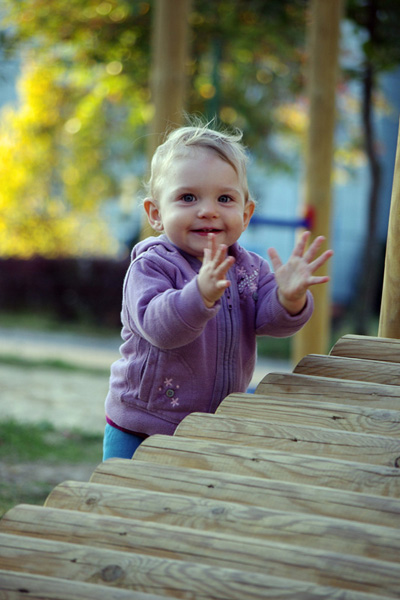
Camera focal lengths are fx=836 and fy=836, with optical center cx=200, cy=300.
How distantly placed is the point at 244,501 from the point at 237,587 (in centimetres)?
31

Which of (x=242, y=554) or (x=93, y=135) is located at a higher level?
(x=93, y=135)

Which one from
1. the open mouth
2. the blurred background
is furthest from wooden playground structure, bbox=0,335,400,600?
the blurred background

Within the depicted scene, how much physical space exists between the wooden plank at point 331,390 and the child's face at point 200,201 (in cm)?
44

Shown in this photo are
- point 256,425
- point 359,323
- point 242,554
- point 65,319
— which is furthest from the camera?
point 65,319

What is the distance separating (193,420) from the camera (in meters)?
2.13

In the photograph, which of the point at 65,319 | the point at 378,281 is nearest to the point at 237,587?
the point at 65,319

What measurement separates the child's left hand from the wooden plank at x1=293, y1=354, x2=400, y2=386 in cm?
18

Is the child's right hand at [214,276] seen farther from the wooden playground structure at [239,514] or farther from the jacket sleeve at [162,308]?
the wooden playground structure at [239,514]

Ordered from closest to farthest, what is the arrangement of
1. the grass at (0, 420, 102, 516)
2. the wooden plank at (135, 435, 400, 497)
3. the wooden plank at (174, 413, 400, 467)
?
the wooden plank at (135, 435, 400, 497) → the wooden plank at (174, 413, 400, 467) → the grass at (0, 420, 102, 516)

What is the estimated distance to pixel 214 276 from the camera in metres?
2.09

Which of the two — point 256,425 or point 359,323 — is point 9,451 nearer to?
point 256,425

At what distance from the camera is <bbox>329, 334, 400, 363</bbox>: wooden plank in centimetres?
255

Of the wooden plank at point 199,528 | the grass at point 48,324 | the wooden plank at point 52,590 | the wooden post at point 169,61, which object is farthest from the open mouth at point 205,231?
the grass at point 48,324

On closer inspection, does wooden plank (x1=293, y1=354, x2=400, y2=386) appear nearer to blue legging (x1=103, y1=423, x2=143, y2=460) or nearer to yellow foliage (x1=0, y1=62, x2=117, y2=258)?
blue legging (x1=103, y1=423, x2=143, y2=460)
